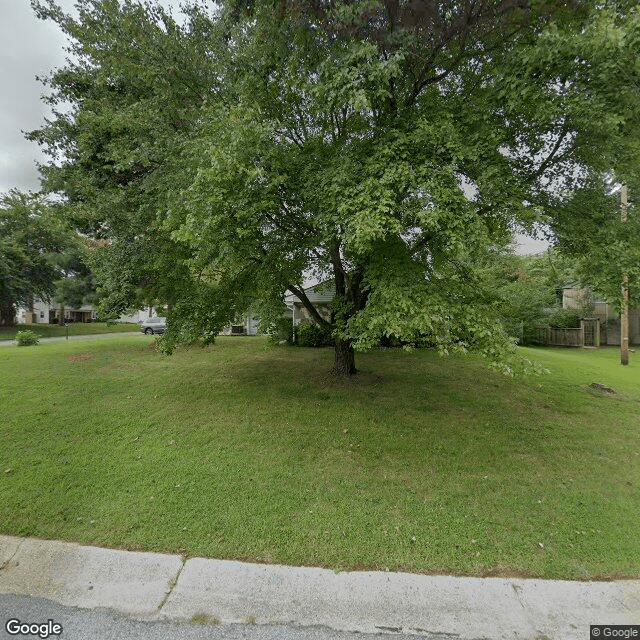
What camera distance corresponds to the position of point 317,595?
2.46 meters

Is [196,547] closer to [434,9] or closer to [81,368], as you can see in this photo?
[434,9]

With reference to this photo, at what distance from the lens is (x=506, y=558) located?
285 cm

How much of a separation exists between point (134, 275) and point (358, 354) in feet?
18.9

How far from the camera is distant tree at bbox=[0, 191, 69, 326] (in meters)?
20.2

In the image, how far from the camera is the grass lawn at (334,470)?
2.98 metres

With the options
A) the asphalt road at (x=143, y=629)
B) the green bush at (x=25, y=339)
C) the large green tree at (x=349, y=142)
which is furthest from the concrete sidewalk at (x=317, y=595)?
the green bush at (x=25, y=339)

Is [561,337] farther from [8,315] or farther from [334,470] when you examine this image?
[8,315]

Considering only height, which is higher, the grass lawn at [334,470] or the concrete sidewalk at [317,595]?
the grass lawn at [334,470]

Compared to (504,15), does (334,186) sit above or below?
below

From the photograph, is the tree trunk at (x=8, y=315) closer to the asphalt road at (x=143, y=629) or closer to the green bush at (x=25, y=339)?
the green bush at (x=25, y=339)

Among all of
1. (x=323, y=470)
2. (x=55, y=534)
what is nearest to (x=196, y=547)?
(x=55, y=534)

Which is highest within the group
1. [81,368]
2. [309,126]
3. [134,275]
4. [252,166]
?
[309,126]

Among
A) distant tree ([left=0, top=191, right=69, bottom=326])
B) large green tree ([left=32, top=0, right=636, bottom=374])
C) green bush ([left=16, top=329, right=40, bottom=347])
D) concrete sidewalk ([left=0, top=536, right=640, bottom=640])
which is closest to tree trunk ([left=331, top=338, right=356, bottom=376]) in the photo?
large green tree ([left=32, top=0, right=636, bottom=374])

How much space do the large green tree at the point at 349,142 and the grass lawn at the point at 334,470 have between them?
1.50 metres
